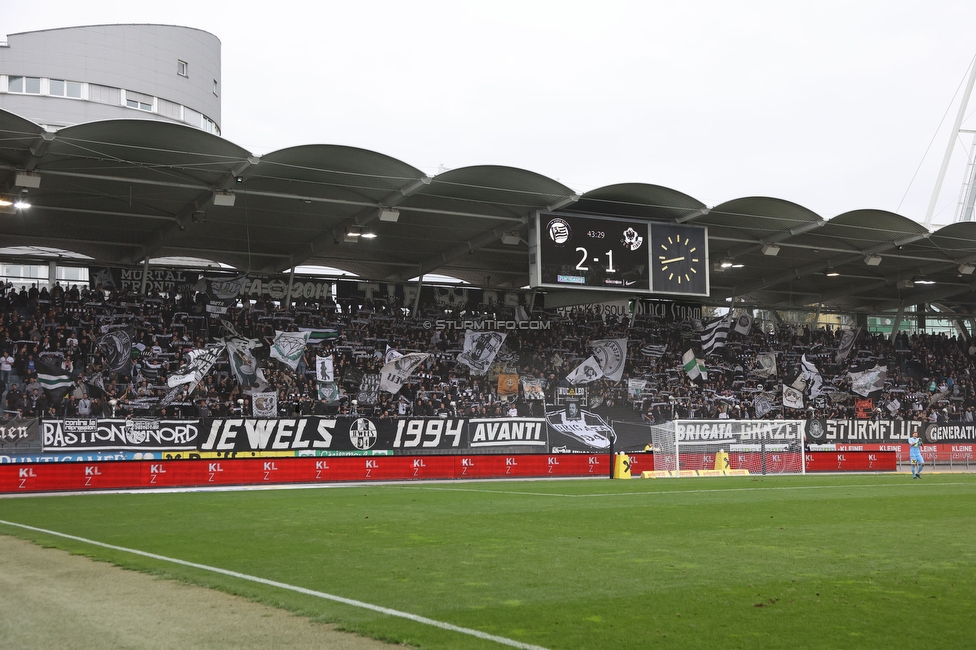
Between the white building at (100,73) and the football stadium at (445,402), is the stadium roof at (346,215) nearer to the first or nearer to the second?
the football stadium at (445,402)

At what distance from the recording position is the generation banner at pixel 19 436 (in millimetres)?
26297

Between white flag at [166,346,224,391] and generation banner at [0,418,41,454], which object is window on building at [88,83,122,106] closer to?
white flag at [166,346,224,391]

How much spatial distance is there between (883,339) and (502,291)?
73.8ft

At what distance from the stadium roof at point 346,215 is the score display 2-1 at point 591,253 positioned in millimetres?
840

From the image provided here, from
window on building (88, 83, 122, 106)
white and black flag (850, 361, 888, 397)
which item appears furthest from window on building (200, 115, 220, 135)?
white and black flag (850, 361, 888, 397)

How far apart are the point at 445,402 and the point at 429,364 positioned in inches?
91.3

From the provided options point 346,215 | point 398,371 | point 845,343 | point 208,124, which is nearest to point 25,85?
point 208,124

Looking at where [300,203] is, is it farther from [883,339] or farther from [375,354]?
[883,339]

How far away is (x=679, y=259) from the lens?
33.4m

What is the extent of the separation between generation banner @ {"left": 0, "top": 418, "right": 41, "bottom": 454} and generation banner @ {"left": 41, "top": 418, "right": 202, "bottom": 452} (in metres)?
0.24

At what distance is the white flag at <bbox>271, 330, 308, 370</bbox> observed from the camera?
118ft

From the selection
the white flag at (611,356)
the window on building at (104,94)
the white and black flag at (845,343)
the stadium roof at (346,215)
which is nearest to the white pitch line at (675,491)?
the stadium roof at (346,215)

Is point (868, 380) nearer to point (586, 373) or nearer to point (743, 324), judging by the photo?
point (743, 324)

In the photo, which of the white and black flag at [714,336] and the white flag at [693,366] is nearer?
the white flag at [693,366]
